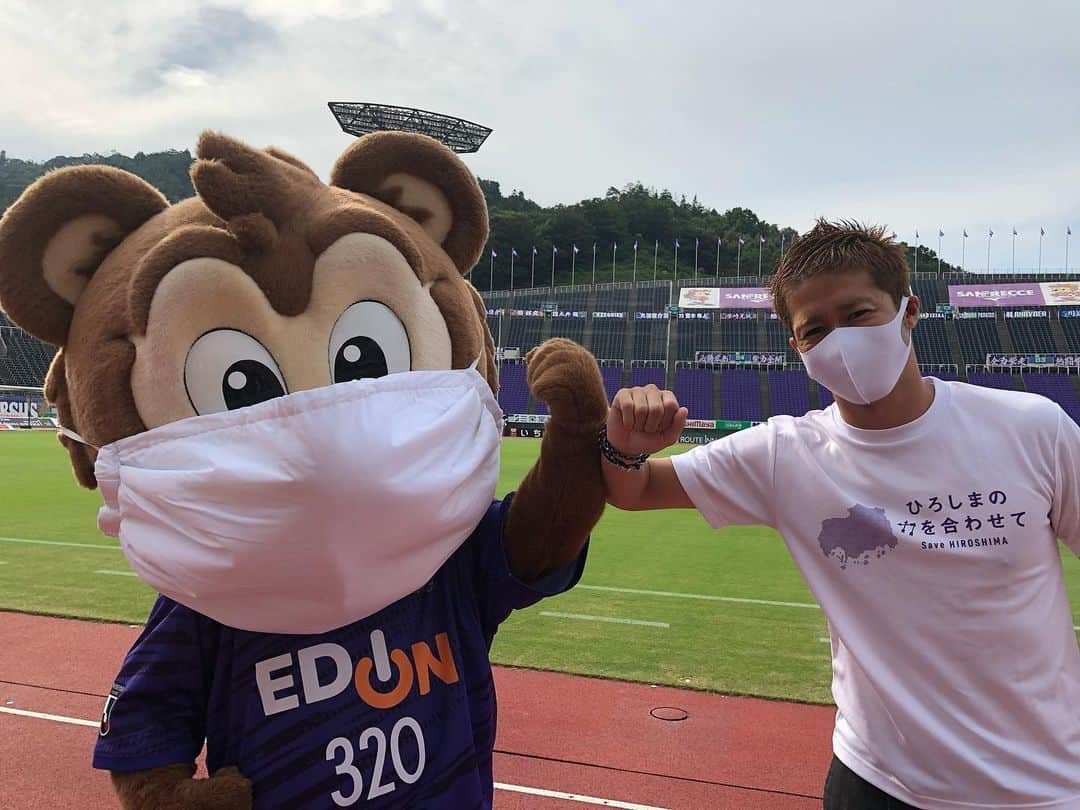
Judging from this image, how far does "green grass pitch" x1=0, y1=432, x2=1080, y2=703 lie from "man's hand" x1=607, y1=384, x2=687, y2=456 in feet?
7.73

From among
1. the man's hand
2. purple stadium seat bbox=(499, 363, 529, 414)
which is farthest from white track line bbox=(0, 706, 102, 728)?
purple stadium seat bbox=(499, 363, 529, 414)

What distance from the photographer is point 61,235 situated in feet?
6.88

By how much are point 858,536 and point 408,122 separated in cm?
4435

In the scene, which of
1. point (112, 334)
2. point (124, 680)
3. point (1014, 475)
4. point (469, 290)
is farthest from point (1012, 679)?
point (112, 334)

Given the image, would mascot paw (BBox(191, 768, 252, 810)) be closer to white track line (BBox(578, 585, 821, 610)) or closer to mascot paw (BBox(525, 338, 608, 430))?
mascot paw (BBox(525, 338, 608, 430))

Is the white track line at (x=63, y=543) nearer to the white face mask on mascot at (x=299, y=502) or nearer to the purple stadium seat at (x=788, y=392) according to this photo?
the white face mask on mascot at (x=299, y=502)

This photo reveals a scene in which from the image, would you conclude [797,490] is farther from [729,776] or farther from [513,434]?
[513,434]

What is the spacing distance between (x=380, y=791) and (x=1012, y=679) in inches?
57.2

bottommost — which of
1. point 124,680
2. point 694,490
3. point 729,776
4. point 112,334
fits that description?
point 729,776

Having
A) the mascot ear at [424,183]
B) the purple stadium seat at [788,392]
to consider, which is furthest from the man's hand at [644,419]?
the purple stadium seat at [788,392]

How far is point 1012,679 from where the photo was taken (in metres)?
1.87

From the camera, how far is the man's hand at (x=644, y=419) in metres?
1.91

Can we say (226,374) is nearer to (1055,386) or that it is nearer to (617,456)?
(617,456)

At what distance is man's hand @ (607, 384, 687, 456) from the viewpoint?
6.28 feet
